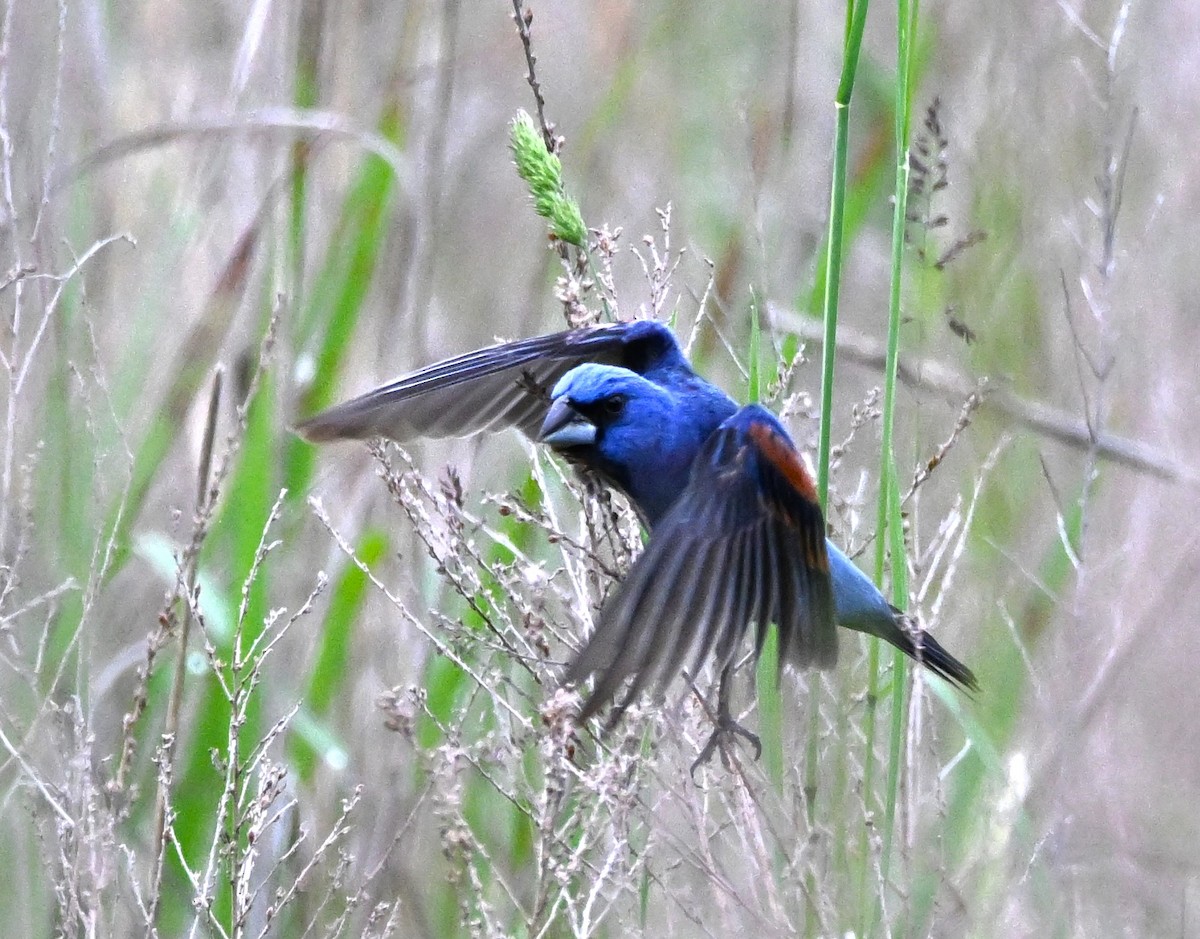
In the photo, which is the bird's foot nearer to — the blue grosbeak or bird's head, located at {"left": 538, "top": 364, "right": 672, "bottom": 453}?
the blue grosbeak

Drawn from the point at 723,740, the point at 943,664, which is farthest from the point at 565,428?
the point at 943,664

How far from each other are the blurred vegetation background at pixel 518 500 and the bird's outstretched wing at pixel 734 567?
0.12 meters

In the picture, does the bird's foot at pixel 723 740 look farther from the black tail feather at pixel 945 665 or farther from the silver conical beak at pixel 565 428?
the silver conical beak at pixel 565 428

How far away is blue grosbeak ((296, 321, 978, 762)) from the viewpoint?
7.07 feet

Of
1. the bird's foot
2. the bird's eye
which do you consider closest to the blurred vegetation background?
the bird's foot

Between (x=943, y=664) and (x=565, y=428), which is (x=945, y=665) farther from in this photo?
(x=565, y=428)

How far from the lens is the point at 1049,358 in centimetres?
393

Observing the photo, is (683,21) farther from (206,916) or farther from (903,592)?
(206,916)

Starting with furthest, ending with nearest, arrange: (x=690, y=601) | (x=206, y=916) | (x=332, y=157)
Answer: (x=332, y=157), (x=206, y=916), (x=690, y=601)

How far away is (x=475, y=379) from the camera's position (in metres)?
2.99

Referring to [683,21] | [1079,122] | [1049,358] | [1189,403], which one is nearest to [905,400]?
[1049,358]

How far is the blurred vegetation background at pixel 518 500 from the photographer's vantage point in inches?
92.0

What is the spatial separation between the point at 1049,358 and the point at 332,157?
2245 millimetres

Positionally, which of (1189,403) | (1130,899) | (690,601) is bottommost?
(1130,899)
